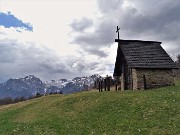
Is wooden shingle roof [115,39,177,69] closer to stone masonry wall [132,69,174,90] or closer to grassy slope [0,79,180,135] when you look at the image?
stone masonry wall [132,69,174,90]

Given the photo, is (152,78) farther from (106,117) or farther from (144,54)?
(106,117)

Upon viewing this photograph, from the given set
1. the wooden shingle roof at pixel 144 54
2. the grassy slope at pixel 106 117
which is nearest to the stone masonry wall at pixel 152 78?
the wooden shingle roof at pixel 144 54

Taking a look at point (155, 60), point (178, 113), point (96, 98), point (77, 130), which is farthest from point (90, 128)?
point (155, 60)

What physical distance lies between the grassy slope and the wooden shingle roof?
36.7 feet

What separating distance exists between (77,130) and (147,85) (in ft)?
67.9

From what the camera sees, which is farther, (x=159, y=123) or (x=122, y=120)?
(x=122, y=120)

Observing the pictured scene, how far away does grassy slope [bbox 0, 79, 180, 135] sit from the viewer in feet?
78.7

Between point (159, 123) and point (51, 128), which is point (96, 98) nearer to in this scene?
point (51, 128)

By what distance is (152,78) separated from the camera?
148ft

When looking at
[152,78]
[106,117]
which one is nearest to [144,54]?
[152,78]

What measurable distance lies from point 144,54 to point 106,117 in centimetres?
2136

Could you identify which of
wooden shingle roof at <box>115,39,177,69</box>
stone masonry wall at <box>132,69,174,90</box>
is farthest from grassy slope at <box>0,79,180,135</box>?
wooden shingle roof at <box>115,39,177,69</box>

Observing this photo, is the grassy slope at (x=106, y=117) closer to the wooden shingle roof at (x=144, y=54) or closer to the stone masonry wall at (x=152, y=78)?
the stone masonry wall at (x=152, y=78)

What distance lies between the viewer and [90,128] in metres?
25.5
